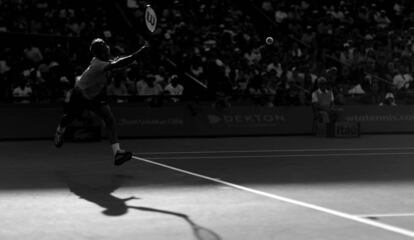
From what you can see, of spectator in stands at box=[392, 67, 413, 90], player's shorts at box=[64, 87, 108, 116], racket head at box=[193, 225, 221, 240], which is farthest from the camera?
spectator in stands at box=[392, 67, 413, 90]

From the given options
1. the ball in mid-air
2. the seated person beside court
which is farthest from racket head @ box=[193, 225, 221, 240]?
the ball in mid-air

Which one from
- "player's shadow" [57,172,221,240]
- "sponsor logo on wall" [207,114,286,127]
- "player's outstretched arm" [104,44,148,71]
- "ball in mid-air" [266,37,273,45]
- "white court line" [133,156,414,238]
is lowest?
"player's shadow" [57,172,221,240]

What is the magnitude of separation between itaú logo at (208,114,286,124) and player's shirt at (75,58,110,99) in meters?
10.2

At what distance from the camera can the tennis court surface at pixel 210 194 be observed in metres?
6.78

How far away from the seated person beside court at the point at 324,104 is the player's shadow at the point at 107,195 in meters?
12.2

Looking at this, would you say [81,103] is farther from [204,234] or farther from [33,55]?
[33,55]

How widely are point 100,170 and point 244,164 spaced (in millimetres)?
2704

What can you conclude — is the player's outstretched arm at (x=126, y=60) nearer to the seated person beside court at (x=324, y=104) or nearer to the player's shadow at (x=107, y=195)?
the player's shadow at (x=107, y=195)

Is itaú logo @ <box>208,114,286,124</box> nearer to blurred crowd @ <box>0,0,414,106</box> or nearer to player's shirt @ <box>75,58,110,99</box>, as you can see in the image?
blurred crowd @ <box>0,0,414,106</box>

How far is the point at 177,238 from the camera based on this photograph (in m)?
6.40

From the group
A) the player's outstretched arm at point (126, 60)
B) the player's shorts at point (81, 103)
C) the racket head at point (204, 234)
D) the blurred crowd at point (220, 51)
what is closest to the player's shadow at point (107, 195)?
the racket head at point (204, 234)

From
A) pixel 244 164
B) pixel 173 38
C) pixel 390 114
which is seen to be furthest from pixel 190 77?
pixel 244 164

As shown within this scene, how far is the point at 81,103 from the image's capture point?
12641 millimetres

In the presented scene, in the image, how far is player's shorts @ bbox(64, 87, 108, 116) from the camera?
12250mm
